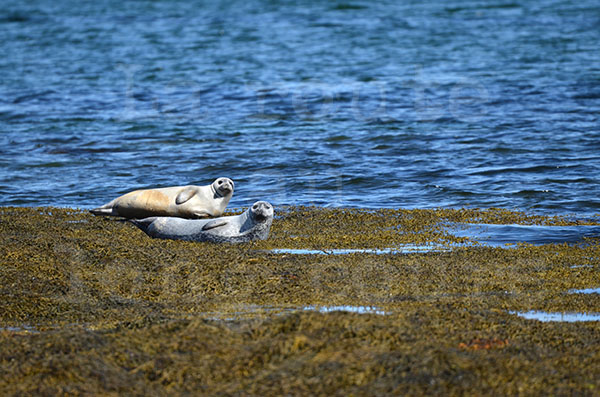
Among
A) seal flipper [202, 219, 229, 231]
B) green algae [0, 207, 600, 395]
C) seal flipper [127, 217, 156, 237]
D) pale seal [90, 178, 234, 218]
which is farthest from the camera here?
pale seal [90, 178, 234, 218]

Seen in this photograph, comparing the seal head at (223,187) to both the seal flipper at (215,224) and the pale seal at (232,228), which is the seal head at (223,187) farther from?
the seal flipper at (215,224)

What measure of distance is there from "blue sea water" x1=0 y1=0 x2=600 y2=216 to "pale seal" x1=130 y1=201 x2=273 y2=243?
2079 mm

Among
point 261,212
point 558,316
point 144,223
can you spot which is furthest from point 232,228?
point 558,316

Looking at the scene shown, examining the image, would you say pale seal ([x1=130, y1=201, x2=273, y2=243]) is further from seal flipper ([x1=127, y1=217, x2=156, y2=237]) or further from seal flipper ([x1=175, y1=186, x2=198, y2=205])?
seal flipper ([x1=175, y1=186, x2=198, y2=205])

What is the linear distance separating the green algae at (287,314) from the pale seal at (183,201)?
21cm

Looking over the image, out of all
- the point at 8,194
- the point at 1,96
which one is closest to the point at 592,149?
the point at 8,194

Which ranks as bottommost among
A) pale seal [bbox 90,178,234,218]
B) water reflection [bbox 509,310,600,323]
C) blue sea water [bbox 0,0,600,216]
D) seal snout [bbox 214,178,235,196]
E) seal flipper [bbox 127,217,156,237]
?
blue sea water [bbox 0,0,600,216]

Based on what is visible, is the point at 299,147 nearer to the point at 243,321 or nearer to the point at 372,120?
the point at 372,120

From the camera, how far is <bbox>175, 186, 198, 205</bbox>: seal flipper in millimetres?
7094

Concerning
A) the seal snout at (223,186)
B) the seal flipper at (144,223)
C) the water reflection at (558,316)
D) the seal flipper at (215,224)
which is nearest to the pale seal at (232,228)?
the seal flipper at (215,224)

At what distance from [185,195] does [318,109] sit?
875cm

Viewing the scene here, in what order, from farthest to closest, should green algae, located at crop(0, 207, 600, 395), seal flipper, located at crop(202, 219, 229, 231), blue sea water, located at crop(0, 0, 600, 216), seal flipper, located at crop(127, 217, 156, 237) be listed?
blue sea water, located at crop(0, 0, 600, 216)
seal flipper, located at crop(127, 217, 156, 237)
seal flipper, located at crop(202, 219, 229, 231)
green algae, located at crop(0, 207, 600, 395)

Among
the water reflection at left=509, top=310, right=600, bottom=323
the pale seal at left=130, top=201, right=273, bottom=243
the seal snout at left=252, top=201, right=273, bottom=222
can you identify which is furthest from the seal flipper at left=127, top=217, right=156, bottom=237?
the water reflection at left=509, top=310, right=600, bottom=323

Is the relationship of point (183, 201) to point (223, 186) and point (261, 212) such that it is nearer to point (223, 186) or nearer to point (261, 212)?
point (223, 186)
